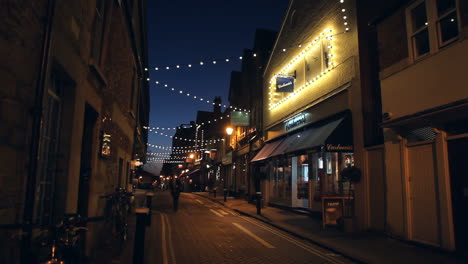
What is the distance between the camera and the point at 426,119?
7766mm

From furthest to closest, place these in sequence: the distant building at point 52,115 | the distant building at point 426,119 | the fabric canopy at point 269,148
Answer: the fabric canopy at point 269,148, the distant building at point 426,119, the distant building at point 52,115

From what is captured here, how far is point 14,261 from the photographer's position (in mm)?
3623

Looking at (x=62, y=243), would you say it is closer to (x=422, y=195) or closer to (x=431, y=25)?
(x=422, y=195)

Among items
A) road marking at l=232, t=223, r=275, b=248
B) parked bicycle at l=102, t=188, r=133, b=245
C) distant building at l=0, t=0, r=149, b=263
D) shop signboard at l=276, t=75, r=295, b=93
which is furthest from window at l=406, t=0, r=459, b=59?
parked bicycle at l=102, t=188, r=133, b=245

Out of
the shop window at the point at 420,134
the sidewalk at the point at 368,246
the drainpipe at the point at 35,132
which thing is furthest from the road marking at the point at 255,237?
the drainpipe at the point at 35,132

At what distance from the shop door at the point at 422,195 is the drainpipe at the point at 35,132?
812 cm

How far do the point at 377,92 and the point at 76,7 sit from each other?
29.7ft

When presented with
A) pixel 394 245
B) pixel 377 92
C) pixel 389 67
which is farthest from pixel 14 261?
pixel 377 92

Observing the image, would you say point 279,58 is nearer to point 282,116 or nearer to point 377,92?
point 282,116

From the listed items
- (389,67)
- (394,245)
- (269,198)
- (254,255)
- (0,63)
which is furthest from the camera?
(269,198)

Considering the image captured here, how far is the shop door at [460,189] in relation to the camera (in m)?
7.07

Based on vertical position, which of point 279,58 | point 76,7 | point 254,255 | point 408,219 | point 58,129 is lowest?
point 254,255

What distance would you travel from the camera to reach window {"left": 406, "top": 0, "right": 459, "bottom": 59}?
7738 millimetres

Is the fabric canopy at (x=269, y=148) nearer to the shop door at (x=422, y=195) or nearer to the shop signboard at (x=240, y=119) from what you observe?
the shop signboard at (x=240, y=119)
